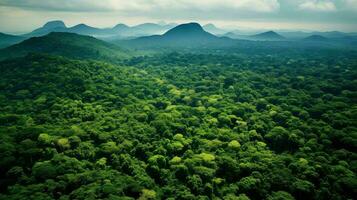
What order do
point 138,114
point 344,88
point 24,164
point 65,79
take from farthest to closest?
point 344,88 < point 65,79 < point 138,114 < point 24,164

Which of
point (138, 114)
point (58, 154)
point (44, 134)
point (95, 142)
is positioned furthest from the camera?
point (138, 114)

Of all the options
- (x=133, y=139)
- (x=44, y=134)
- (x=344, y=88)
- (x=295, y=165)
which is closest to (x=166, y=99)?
(x=133, y=139)

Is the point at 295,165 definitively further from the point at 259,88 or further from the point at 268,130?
the point at 259,88

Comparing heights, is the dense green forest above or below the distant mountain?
below

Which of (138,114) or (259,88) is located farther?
(259,88)

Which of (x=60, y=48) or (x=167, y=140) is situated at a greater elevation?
(x=60, y=48)

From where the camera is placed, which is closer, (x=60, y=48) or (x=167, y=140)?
(x=167, y=140)
